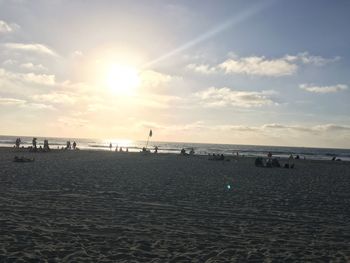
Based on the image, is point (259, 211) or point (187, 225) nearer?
point (187, 225)

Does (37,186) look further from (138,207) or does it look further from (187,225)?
(187,225)

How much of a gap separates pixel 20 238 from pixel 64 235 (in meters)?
1.01

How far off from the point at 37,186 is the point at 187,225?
978cm

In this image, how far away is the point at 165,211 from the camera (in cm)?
1352

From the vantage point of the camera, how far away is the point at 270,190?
2100 centimetres

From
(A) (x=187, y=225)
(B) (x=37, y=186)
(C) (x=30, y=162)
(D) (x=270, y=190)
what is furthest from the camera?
(C) (x=30, y=162)

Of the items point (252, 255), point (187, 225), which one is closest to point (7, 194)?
point (187, 225)

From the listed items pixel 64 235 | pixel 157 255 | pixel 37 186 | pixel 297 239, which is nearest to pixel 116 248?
pixel 157 255

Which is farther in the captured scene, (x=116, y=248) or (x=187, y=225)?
(x=187, y=225)

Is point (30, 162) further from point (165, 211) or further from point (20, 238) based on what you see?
point (20, 238)

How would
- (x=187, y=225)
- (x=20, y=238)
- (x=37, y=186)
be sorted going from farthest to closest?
(x=37, y=186) < (x=187, y=225) < (x=20, y=238)

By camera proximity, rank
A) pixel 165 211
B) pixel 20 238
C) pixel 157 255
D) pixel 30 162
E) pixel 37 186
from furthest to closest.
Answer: pixel 30 162 → pixel 37 186 → pixel 165 211 → pixel 20 238 → pixel 157 255

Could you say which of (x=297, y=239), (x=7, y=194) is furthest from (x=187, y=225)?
(x=7, y=194)

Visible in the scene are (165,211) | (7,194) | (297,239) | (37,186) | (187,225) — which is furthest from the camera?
(37,186)
